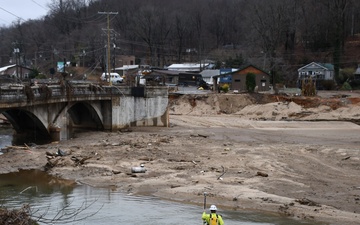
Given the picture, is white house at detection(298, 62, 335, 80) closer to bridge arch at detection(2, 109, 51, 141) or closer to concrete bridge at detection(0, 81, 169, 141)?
concrete bridge at detection(0, 81, 169, 141)

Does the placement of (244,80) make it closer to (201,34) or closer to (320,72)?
(320,72)

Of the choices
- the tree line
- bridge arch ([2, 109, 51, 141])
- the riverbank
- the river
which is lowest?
the river

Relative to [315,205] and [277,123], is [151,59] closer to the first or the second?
[277,123]

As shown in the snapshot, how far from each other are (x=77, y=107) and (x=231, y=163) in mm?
25416

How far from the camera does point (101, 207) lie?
20.8 m

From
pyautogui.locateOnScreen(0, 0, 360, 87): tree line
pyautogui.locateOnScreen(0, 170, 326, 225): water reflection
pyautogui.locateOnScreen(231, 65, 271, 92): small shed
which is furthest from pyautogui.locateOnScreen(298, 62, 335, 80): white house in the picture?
pyautogui.locateOnScreen(0, 170, 326, 225): water reflection

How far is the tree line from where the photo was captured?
93.9 metres

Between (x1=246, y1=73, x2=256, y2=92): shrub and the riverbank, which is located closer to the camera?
the riverbank

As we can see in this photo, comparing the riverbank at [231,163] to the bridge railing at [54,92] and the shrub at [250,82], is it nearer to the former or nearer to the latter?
the bridge railing at [54,92]

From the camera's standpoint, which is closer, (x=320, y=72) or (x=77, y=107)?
(x=77, y=107)

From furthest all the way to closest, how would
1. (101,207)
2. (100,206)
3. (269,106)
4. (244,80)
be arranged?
1. (244,80)
2. (269,106)
3. (100,206)
4. (101,207)

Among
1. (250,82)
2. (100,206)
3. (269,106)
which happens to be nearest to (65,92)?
(100,206)

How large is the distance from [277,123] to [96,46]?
7544 cm

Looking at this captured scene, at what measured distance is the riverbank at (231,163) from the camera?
22.0 m
